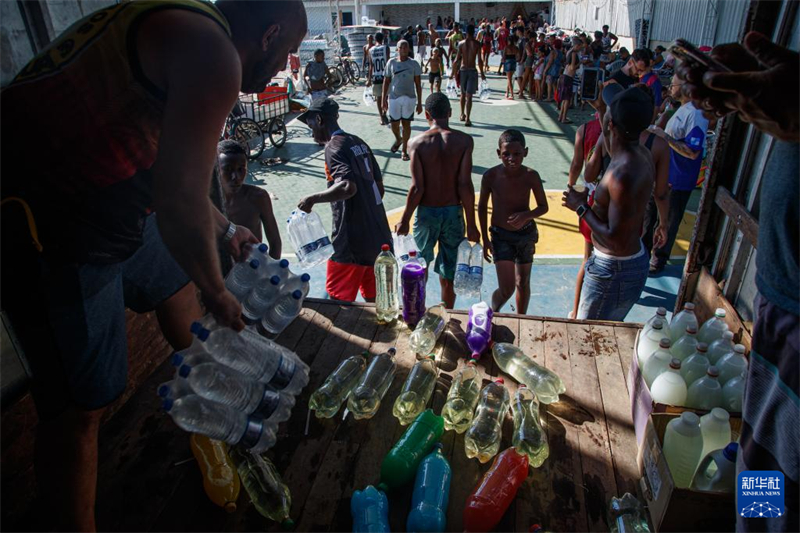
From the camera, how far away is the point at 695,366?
2734 millimetres

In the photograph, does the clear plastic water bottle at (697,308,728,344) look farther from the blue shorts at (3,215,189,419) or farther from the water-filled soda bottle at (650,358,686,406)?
the blue shorts at (3,215,189,419)

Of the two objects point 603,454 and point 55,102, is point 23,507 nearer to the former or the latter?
point 55,102

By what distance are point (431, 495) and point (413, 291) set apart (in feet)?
5.26

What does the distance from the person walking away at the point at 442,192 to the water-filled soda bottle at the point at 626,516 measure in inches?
110

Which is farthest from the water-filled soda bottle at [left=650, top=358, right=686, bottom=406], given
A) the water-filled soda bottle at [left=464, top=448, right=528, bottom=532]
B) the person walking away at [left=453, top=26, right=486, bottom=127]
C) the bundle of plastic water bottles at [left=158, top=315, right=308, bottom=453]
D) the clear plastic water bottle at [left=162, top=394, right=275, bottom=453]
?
the person walking away at [left=453, top=26, right=486, bottom=127]

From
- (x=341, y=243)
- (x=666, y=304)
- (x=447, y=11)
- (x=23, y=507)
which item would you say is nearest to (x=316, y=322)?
A: (x=341, y=243)

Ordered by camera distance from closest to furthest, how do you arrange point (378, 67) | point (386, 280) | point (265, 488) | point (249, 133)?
point (265, 488), point (386, 280), point (249, 133), point (378, 67)

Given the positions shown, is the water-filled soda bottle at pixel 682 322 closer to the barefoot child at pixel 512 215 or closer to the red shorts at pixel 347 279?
the barefoot child at pixel 512 215

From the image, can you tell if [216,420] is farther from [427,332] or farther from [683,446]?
[683,446]

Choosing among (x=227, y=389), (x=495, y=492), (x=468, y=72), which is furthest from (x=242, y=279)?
(x=468, y=72)

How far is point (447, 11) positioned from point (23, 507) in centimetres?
5045

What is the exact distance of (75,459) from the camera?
2141mm

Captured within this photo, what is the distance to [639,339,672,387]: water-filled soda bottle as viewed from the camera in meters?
2.75

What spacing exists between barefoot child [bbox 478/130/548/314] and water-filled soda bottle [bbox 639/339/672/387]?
1.97 m
